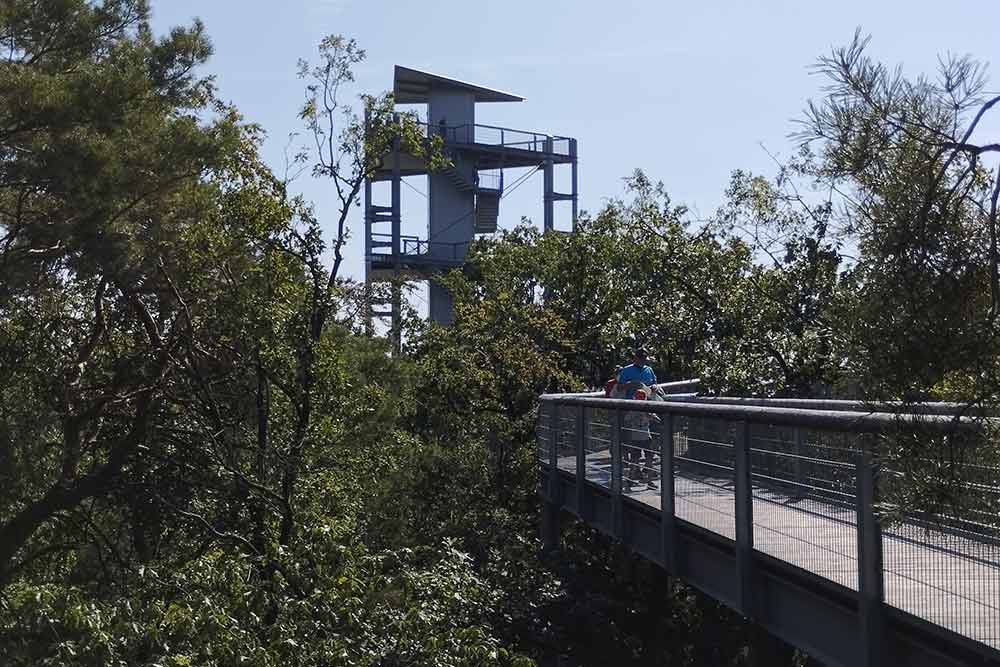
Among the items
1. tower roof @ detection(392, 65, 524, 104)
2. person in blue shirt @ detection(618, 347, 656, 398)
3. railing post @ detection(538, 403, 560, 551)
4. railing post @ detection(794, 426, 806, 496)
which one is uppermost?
tower roof @ detection(392, 65, 524, 104)

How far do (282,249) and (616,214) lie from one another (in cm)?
1917

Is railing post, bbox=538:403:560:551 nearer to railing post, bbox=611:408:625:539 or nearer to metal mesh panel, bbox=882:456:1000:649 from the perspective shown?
railing post, bbox=611:408:625:539

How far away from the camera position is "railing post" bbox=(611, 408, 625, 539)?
44.9 feet

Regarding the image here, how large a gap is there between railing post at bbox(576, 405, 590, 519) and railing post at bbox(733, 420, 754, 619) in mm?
6659

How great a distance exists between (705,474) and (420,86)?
138 ft

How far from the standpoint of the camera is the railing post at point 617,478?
13.7 m

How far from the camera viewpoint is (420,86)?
51.3 meters

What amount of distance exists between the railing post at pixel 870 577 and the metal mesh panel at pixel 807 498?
0.93 ft

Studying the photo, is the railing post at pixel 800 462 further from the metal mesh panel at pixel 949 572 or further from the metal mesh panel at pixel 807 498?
the metal mesh panel at pixel 949 572

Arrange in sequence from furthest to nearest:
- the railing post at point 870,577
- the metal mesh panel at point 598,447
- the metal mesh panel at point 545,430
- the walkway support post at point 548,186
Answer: the walkway support post at point 548,186 → the metal mesh panel at point 545,430 → the metal mesh panel at point 598,447 → the railing post at point 870,577

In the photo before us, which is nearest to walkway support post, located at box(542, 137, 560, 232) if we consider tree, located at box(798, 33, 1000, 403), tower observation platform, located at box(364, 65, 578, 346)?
tower observation platform, located at box(364, 65, 578, 346)

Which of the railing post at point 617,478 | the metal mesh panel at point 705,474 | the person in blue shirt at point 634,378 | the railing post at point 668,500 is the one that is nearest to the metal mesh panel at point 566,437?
the person in blue shirt at point 634,378

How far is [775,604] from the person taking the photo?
9.09 metres

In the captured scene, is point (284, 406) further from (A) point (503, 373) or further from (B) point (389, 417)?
(A) point (503, 373)
